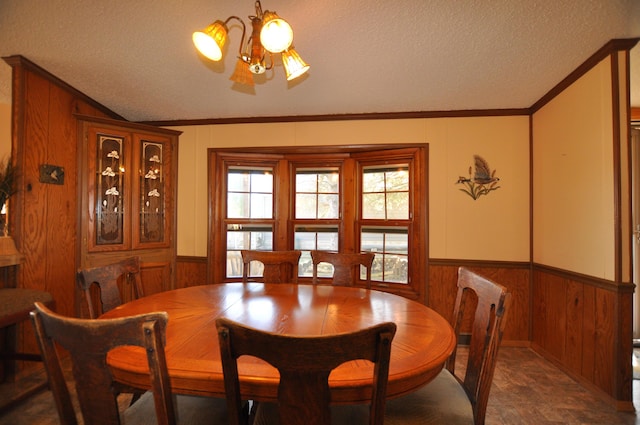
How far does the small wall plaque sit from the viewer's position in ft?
7.90

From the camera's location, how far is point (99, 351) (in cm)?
76

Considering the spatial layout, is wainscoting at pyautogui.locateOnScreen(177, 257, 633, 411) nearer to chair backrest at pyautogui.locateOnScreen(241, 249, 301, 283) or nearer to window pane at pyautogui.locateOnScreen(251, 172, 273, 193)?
window pane at pyautogui.locateOnScreen(251, 172, 273, 193)

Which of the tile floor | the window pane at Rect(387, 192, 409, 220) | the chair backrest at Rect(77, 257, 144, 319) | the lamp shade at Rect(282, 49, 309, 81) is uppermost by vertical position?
the lamp shade at Rect(282, 49, 309, 81)

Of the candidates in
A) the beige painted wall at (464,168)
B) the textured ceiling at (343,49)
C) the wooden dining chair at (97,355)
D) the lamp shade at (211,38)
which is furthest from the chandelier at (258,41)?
the beige painted wall at (464,168)

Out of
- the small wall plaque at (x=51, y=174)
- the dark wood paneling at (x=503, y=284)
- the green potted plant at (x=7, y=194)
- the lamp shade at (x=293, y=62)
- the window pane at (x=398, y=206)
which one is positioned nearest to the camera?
the lamp shade at (x=293, y=62)

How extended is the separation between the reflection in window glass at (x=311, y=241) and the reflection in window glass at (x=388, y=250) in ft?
1.14

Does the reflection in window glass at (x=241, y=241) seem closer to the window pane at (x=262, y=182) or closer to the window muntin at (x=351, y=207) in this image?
the window muntin at (x=351, y=207)

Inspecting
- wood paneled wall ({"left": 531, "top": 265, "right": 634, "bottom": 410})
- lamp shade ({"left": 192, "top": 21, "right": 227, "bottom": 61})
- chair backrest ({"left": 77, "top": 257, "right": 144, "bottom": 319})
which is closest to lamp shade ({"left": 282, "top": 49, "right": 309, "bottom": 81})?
lamp shade ({"left": 192, "top": 21, "right": 227, "bottom": 61})

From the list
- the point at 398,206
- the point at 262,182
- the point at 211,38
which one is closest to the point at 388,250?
the point at 398,206

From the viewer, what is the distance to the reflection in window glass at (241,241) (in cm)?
339

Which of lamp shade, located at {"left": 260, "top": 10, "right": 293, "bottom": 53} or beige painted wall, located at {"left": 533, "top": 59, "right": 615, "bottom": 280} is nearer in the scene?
lamp shade, located at {"left": 260, "top": 10, "right": 293, "bottom": 53}

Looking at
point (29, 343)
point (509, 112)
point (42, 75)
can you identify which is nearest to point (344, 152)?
point (509, 112)

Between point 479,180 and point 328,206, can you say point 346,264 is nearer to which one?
point 328,206

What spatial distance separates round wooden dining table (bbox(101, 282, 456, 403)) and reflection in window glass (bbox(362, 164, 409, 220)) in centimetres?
151
